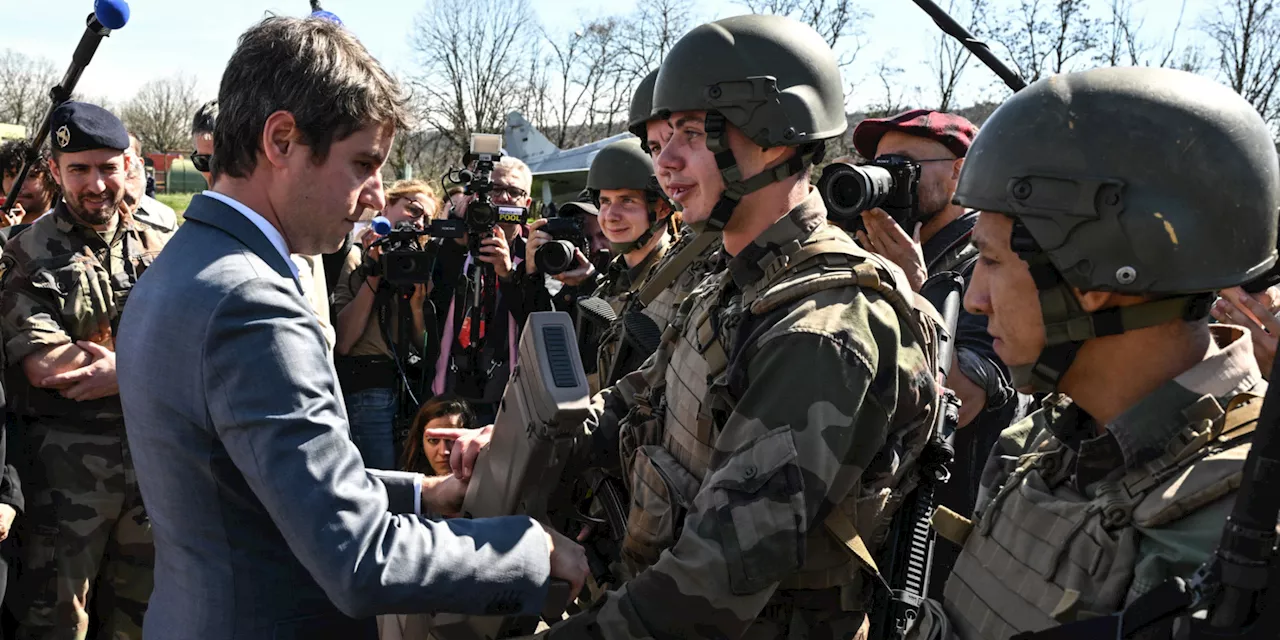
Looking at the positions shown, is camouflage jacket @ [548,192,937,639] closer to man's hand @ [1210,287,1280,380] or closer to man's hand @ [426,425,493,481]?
man's hand @ [426,425,493,481]

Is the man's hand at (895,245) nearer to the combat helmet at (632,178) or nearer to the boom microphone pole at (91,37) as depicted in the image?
the combat helmet at (632,178)

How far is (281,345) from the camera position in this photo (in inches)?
76.7

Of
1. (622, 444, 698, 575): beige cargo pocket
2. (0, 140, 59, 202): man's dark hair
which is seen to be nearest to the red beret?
(622, 444, 698, 575): beige cargo pocket

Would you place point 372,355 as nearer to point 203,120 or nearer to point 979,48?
point 203,120

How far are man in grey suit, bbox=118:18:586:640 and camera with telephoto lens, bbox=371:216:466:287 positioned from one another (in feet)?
10.6

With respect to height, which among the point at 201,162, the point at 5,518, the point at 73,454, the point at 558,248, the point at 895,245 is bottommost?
the point at 5,518

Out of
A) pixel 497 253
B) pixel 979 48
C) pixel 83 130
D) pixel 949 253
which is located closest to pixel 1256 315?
pixel 949 253

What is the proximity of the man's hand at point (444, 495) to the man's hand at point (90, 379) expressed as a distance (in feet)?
→ 7.47

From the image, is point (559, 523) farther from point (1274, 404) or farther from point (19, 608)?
point (19, 608)

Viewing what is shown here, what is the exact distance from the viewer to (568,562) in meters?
2.31

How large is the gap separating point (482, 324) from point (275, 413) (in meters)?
3.89

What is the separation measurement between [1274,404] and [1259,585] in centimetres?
24

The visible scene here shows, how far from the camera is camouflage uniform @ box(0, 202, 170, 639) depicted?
437cm

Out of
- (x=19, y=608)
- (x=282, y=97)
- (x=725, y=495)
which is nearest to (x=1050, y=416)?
(x=725, y=495)
